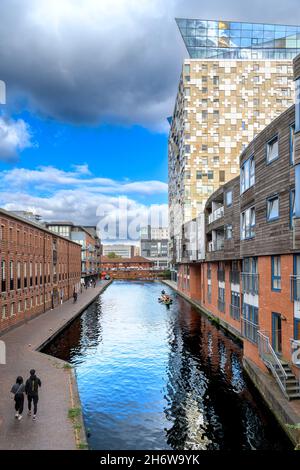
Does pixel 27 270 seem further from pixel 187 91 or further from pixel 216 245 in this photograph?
pixel 187 91

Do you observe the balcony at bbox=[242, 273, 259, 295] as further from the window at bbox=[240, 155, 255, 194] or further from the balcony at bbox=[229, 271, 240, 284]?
the balcony at bbox=[229, 271, 240, 284]

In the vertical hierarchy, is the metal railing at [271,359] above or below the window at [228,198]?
below

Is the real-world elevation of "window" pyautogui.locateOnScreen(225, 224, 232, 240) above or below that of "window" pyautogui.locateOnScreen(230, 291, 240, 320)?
above

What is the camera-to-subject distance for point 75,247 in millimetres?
79438

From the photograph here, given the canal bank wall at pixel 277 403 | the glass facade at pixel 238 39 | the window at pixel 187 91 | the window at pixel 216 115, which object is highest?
the glass facade at pixel 238 39

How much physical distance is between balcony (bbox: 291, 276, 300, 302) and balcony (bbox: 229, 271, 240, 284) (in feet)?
56.3

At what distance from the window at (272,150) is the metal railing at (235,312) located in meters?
17.5

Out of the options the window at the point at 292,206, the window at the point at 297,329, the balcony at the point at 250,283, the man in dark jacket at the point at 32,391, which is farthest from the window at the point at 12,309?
the window at the point at 292,206

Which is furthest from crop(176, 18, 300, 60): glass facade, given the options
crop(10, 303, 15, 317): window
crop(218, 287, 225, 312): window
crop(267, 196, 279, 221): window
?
crop(267, 196, 279, 221): window

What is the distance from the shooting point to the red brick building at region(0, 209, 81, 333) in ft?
106

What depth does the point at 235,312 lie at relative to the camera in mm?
34750

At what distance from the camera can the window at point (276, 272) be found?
19.2 metres

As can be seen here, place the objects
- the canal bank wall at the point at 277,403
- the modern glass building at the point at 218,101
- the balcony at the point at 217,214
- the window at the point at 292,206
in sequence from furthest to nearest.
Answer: the modern glass building at the point at 218,101 → the balcony at the point at 217,214 → the window at the point at 292,206 → the canal bank wall at the point at 277,403

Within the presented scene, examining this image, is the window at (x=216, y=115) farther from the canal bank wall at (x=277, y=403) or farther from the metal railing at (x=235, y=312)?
the canal bank wall at (x=277, y=403)
